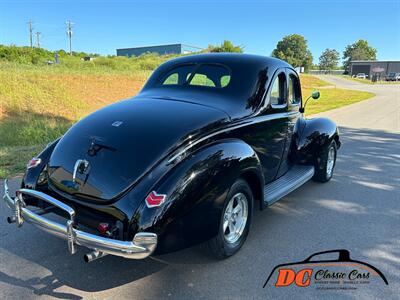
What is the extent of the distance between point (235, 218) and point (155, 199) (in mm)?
1065

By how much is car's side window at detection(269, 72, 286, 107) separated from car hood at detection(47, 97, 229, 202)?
1051 mm

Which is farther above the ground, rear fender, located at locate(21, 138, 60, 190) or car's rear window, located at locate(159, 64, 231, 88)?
car's rear window, located at locate(159, 64, 231, 88)

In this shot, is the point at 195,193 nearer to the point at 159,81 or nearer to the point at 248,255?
the point at 248,255

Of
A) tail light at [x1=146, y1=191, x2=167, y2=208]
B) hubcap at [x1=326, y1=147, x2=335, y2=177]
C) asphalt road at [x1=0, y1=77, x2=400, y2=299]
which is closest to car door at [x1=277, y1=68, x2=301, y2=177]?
asphalt road at [x1=0, y1=77, x2=400, y2=299]

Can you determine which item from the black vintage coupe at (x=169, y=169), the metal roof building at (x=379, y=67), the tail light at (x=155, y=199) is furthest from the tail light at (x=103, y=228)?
the metal roof building at (x=379, y=67)

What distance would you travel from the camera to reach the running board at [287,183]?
3.88 m

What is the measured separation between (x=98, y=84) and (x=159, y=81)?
17.3 metres

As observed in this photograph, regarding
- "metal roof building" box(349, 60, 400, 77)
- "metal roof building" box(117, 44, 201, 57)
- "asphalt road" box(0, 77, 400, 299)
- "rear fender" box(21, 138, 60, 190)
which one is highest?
"metal roof building" box(117, 44, 201, 57)

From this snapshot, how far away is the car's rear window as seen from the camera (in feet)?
13.6

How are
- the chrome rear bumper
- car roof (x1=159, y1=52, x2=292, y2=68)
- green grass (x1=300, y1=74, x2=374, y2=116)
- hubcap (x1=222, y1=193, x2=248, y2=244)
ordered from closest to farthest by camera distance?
the chrome rear bumper → hubcap (x1=222, y1=193, x2=248, y2=244) → car roof (x1=159, y1=52, x2=292, y2=68) → green grass (x1=300, y1=74, x2=374, y2=116)

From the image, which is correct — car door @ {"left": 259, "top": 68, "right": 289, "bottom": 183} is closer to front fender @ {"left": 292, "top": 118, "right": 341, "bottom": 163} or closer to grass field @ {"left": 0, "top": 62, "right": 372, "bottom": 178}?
front fender @ {"left": 292, "top": 118, "right": 341, "bottom": 163}

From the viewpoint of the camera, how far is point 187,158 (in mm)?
2922

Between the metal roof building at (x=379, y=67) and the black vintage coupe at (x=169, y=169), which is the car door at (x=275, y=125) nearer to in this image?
the black vintage coupe at (x=169, y=169)

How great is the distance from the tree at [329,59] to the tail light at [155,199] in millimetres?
136953
